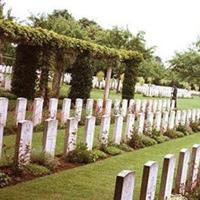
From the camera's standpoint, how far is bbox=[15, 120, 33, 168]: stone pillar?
810 centimetres

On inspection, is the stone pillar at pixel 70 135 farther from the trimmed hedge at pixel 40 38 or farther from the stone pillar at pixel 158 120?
the trimmed hedge at pixel 40 38

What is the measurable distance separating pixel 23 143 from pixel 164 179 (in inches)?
109

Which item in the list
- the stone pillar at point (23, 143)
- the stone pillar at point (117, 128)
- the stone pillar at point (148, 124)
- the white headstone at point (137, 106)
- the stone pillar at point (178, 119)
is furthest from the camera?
the white headstone at point (137, 106)

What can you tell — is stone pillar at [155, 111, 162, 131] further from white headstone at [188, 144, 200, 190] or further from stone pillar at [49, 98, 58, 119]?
white headstone at [188, 144, 200, 190]

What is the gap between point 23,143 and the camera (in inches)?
324

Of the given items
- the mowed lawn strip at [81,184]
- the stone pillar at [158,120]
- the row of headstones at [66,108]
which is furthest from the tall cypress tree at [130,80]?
the mowed lawn strip at [81,184]

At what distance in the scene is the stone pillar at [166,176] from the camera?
6.38 metres

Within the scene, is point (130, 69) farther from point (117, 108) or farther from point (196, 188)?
point (196, 188)

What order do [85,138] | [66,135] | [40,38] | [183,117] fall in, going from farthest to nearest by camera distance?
[183,117] → [40,38] → [85,138] → [66,135]

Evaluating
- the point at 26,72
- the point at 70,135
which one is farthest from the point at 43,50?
the point at 70,135

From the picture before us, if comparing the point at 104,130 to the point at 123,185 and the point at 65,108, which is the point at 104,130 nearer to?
the point at 65,108

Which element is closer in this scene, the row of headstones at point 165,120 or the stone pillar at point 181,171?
the stone pillar at point 181,171

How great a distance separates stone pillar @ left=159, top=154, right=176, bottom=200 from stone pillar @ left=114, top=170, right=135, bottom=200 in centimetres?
138

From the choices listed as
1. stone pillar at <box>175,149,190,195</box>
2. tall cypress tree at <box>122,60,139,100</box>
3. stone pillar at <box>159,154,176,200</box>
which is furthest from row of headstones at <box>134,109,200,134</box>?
stone pillar at <box>159,154,176,200</box>
